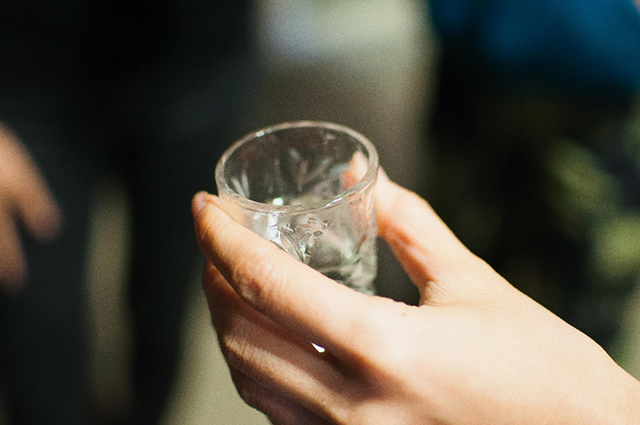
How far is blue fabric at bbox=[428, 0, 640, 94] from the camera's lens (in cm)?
83

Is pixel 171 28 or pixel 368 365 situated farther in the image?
pixel 171 28

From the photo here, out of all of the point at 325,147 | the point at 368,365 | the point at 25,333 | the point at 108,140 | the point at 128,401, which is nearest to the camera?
the point at 368,365

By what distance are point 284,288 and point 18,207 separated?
2.37 ft

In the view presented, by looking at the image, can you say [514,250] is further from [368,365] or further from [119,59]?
[119,59]

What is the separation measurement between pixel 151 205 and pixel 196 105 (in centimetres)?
24

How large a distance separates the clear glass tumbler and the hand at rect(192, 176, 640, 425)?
0.05 m

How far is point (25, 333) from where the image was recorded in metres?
0.88

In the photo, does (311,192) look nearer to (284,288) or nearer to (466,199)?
(284,288)

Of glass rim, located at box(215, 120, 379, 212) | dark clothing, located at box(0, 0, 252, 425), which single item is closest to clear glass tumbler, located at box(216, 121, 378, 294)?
glass rim, located at box(215, 120, 379, 212)

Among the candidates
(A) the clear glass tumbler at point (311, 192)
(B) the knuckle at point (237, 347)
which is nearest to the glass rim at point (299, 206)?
(A) the clear glass tumbler at point (311, 192)

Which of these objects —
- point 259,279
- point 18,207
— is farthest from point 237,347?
point 18,207

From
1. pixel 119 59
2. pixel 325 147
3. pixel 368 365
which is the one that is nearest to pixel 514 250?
pixel 325 147

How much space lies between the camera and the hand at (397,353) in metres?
0.39

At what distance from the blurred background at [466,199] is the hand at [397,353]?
0.58 m
